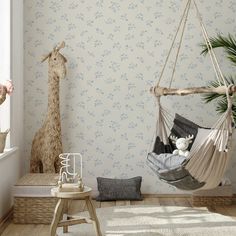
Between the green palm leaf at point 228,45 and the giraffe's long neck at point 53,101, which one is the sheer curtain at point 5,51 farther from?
the green palm leaf at point 228,45

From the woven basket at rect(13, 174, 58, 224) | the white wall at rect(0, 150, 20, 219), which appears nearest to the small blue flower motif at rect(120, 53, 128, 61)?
the white wall at rect(0, 150, 20, 219)

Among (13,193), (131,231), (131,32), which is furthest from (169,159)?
(131,32)

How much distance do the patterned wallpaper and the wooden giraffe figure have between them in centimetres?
29

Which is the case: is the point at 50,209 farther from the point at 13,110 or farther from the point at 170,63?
the point at 170,63

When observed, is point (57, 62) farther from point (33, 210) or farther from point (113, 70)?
point (33, 210)

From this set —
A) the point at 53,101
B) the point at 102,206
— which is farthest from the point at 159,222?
the point at 53,101

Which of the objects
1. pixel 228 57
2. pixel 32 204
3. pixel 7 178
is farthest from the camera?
pixel 228 57

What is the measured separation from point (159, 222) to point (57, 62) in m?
1.80

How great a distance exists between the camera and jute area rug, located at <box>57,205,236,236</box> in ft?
13.3

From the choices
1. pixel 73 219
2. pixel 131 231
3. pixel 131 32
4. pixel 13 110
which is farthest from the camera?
pixel 131 32

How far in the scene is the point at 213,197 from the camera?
5035 mm

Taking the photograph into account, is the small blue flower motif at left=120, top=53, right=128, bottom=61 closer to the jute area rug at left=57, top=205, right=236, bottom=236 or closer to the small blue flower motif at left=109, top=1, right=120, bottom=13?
the small blue flower motif at left=109, top=1, right=120, bottom=13

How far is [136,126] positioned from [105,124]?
316mm

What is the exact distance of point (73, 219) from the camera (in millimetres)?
3803
